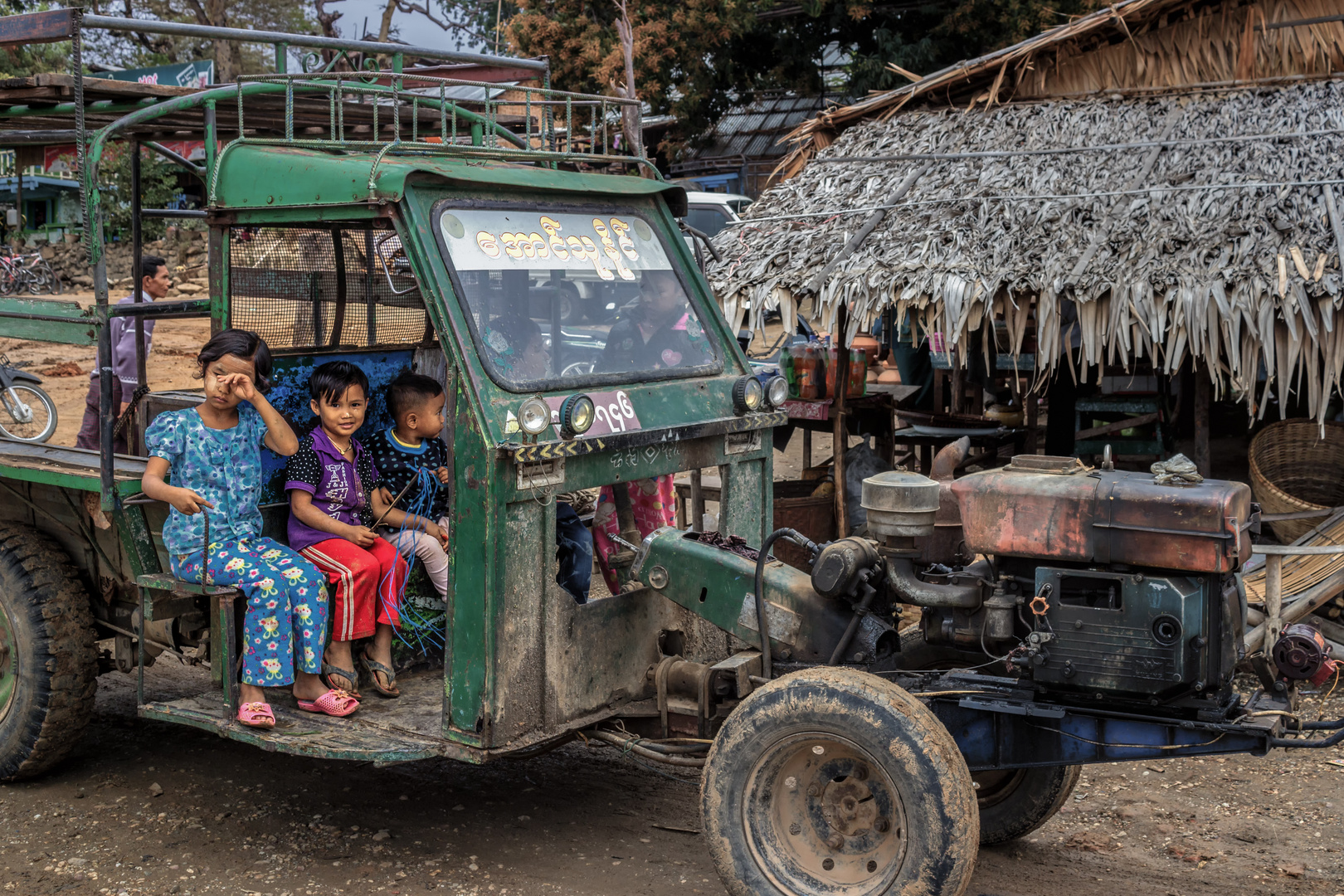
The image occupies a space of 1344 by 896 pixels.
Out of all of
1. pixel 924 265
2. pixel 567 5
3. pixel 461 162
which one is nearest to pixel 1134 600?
pixel 461 162

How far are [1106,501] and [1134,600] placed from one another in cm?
27

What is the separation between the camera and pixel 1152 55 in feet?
27.3

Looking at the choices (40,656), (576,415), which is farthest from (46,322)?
(576,415)

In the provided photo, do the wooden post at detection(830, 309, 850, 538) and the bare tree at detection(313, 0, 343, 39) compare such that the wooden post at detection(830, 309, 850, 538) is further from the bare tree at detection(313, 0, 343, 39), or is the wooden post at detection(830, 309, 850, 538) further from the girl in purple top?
the bare tree at detection(313, 0, 343, 39)

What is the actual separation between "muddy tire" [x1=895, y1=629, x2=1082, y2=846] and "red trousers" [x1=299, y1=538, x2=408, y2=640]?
181 cm

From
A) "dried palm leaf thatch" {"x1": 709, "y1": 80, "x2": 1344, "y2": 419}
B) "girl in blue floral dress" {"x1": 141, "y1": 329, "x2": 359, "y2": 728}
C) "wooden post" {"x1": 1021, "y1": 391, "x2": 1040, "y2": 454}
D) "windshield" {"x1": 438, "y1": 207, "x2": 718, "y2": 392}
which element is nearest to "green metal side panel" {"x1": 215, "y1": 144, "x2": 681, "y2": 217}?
"windshield" {"x1": 438, "y1": 207, "x2": 718, "y2": 392}

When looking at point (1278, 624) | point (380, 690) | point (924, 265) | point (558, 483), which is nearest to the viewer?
point (558, 483)

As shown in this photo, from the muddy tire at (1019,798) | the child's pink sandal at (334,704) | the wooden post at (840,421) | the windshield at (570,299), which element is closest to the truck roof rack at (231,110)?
the windshield at (570,299)

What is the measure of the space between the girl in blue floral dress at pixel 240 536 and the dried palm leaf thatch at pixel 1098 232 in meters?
4.14

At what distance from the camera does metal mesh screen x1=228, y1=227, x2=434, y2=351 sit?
470 cm

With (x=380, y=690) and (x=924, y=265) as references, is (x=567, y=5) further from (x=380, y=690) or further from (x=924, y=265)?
(x=380, y=690)

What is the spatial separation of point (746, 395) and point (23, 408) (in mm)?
9297

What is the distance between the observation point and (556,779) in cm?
504

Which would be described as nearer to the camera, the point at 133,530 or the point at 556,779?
the point at 133,530
